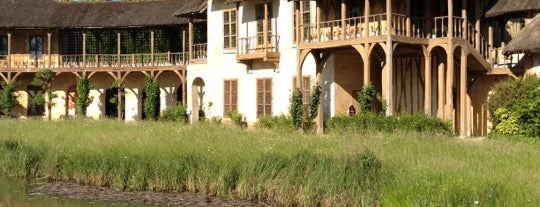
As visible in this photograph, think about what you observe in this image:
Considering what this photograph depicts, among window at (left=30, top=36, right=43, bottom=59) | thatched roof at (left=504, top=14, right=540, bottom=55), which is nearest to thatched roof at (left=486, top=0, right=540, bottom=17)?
thatched roof at (left=504, top=14, right=540, bottom=55)

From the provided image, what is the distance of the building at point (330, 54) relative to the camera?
2486 cm

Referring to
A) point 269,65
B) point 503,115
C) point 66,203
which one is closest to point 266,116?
point 269,65

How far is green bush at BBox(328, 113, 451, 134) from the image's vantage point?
22.5 m

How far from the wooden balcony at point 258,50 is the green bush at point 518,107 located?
372 inches

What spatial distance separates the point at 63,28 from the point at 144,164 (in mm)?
24881

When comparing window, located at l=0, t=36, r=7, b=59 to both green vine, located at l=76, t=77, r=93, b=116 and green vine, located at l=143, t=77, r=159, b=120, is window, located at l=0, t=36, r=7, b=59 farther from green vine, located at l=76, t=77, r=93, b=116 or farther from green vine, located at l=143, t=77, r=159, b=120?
green vine, located at l=143, t=77, r=159, b=120

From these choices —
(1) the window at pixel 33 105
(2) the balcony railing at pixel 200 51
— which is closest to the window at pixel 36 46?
(1) the window at pixel 33 105

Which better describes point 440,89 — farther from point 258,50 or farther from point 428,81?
point 258,50

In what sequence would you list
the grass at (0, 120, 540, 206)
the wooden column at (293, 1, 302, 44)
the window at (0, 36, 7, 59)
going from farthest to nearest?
the window at (0, 36, 7, 59) → the wooden column at (293, 1, 302, 44) → the grass at (0, 120, 540, 206)

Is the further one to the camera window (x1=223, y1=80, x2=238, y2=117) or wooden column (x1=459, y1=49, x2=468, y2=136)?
window (x1=223, y1=80, x2=238, y2=117)

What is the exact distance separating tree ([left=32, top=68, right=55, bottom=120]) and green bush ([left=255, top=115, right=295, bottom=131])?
14.6 m

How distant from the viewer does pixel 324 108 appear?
28.2 meters

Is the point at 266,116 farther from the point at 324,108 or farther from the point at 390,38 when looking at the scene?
the point at 390,38

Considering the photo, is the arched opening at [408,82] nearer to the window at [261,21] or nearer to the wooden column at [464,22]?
the wooden column at [464,22]
